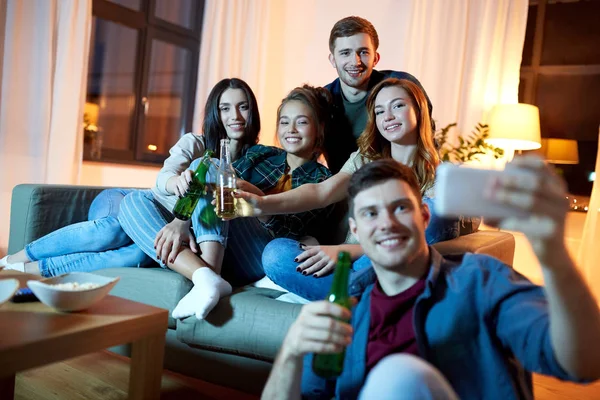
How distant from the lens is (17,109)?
2938 millimetres

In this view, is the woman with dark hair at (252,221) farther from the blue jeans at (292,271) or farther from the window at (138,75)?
the window at (138,75)

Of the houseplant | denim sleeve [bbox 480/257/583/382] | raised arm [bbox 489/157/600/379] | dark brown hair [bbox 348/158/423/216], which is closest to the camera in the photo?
raised arm [bbox 489/157/600/379]

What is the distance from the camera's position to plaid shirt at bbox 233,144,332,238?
1.80 meters

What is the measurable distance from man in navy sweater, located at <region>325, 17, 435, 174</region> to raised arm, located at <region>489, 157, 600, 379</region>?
4.68 ft

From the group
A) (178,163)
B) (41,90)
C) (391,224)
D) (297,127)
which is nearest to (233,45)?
(41,90)

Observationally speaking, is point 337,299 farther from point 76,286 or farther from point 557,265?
point 76,286

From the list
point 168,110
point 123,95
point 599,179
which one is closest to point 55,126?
point 123,95

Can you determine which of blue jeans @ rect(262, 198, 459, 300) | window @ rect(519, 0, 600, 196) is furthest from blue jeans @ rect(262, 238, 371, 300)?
window @ rect(519, 0, 600, 196)

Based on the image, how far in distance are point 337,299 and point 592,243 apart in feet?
9.67

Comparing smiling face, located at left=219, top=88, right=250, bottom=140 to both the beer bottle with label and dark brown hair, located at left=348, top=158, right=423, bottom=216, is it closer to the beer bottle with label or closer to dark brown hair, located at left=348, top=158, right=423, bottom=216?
the beer bottle with label

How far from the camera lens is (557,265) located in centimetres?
64

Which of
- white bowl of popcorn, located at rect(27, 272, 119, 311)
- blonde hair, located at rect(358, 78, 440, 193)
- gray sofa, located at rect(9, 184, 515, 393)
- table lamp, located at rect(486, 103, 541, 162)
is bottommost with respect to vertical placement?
gray sofa, located at rect(9, 184, 515, 393)

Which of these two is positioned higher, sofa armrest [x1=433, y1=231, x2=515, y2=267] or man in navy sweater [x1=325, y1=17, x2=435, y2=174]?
man in navy sweater [x1=325, y1=17, x2=435, y2=174]

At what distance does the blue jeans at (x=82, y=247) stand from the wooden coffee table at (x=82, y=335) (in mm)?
488
